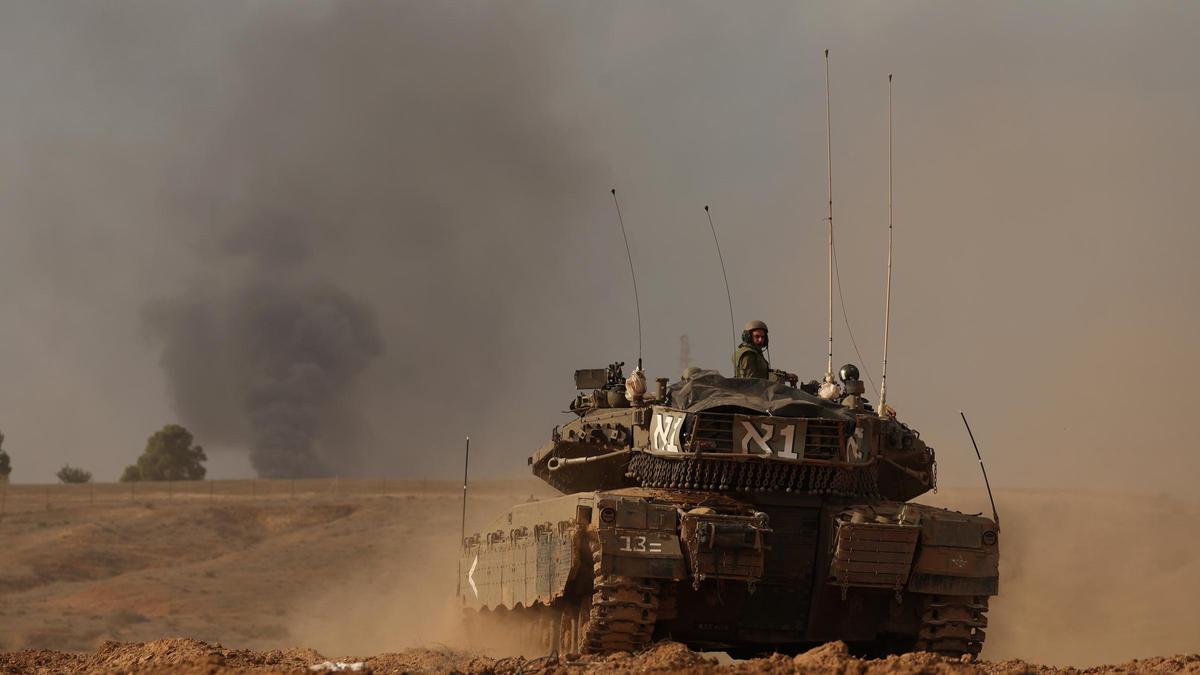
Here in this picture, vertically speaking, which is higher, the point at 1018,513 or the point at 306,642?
the point at 1018,513

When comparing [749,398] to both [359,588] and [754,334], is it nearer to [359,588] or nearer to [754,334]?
[754,334]

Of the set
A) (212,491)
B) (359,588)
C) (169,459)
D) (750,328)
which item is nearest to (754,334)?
(750,328)

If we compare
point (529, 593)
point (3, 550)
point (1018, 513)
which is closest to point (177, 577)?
point (3, 550)

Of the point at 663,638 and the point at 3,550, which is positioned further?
the point at 3,550

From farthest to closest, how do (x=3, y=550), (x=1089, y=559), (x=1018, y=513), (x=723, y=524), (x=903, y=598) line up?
1. (x=3, y=550)
2. (x=1018, y=513)
3. (x=1089, y=559)
4. (x=903, y=598)
5. (x=723, y=524)

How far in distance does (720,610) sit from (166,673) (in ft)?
20.8

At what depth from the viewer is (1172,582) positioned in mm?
32906

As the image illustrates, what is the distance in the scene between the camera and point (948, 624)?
1711 cm

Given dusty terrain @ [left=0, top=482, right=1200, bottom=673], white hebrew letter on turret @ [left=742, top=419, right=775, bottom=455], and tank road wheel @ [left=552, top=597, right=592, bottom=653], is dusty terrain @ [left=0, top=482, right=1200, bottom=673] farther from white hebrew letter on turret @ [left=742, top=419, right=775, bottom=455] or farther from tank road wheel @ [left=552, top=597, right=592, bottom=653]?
white hebrew letter on turret @ [left=742, top=419, right=775, bottom=455]

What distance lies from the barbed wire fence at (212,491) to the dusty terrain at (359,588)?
64.3 inches

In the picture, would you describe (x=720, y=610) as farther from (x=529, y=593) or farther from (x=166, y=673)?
(x=166, y=673)

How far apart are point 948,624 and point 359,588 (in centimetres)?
2828

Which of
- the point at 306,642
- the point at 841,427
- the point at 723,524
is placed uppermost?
the point at 841,427

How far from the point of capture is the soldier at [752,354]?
19.2 meters
